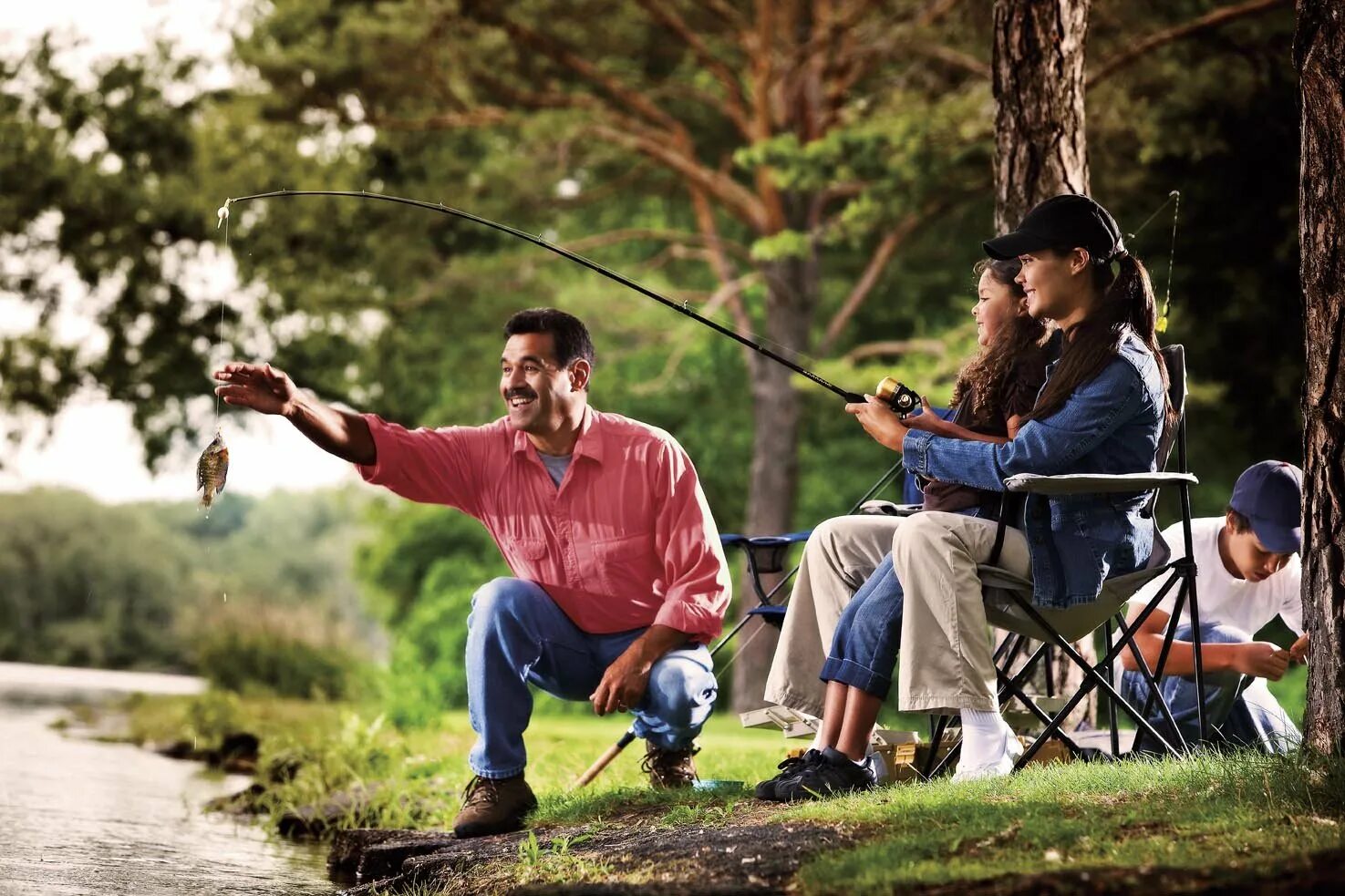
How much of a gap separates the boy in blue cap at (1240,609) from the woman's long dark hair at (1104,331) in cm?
67

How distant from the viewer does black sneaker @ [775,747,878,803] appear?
3590 mm

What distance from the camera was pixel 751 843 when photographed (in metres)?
3.12

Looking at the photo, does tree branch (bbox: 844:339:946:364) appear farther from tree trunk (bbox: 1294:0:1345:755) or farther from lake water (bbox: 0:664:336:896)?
tree trunk (bbox: 1294:0:1345:755)

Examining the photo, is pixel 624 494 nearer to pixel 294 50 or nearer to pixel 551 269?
pixel 294 50

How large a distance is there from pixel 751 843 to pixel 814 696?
89cm

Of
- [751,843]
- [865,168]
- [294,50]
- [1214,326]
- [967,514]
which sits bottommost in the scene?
[751,843]

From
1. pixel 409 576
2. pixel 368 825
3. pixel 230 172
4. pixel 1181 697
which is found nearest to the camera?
pixel 1181 697

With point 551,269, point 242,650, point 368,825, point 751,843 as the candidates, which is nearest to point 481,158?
point 551,269

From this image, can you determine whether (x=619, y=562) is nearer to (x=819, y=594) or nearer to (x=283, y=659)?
(x=819, y=594)

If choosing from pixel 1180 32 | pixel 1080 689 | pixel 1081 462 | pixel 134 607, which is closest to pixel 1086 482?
pixel 1081 462

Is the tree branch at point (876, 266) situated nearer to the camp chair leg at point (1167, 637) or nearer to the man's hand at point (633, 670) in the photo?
the camp chair leg at point (1167, 637)

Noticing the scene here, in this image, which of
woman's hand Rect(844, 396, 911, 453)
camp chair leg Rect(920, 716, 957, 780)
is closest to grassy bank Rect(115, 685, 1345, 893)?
camp chair leg Rect(920, 716, 957, 780)

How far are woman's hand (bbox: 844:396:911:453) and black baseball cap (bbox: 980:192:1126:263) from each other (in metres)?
0.44

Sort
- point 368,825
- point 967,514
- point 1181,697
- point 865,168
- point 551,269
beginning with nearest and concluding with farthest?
point 967,514, point 1181,697, point 368,825, point 865,168, point 551,269
